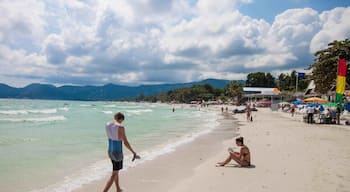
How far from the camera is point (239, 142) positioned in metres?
7.39

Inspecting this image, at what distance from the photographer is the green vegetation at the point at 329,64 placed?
72.8 ft

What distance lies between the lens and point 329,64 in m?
22.8

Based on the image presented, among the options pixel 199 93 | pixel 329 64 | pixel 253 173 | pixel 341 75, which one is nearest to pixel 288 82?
pixel 199 93

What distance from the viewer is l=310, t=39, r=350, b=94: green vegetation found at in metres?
22.2

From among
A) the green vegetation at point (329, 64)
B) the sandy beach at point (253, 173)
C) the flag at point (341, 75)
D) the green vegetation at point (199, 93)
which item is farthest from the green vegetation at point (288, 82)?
the sandy beach at point (253, 173)

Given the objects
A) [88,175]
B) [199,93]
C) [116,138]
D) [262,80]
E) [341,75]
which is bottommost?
[88,175]

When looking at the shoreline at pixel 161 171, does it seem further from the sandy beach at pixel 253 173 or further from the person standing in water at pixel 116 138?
the person standing in water at pixel 116 138

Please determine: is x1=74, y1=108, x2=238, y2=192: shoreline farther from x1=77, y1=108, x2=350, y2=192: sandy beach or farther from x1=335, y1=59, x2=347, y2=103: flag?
x1=335, y1=59, x2=347, y2=103: flag

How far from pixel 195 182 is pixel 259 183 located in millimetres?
1362

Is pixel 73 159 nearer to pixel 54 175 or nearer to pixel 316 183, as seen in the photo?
pixel 54 175

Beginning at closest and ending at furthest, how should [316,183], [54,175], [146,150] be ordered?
[316,183] → [54,175] → [146,150]

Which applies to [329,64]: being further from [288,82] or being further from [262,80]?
[262,80]

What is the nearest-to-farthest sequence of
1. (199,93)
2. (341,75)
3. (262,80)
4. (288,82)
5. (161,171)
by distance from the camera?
(161,171) < (341,75) < (288,82) < (262,80) < (199,93)

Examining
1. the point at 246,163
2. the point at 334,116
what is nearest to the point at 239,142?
the point at 246,163
